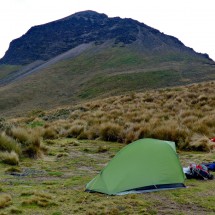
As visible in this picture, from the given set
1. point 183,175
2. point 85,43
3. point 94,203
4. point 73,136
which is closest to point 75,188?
point 94,203

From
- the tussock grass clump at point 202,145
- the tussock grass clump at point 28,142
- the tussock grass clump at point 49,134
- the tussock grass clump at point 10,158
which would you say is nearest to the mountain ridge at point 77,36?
the tussock grass clump at point 49,134

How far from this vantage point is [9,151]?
33.4 ft

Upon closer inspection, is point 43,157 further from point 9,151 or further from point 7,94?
point 7,94

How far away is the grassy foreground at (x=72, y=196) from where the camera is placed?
18.7 feet

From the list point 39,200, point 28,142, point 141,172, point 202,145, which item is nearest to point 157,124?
point 202,145

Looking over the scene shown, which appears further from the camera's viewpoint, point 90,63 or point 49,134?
point 90,63

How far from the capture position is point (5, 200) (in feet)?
19.3

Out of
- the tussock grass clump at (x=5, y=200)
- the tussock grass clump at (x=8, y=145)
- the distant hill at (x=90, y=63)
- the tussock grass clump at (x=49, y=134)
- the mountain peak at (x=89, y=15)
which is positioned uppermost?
the mountain peak at (x=89, y=15)

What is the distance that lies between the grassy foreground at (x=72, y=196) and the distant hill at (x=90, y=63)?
1922 inches

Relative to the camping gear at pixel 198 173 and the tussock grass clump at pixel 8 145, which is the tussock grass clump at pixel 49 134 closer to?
the tussock grass clump at pixel 8 145

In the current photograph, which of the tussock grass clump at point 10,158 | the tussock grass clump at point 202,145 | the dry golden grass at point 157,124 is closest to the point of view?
the tussock grass clump at point 10,158

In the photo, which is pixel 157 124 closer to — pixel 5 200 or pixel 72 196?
pixel 72 196

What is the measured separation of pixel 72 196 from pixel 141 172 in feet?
5.03

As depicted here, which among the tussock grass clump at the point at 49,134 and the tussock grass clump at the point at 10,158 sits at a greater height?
the tussock grass clump at the point at 10,158
